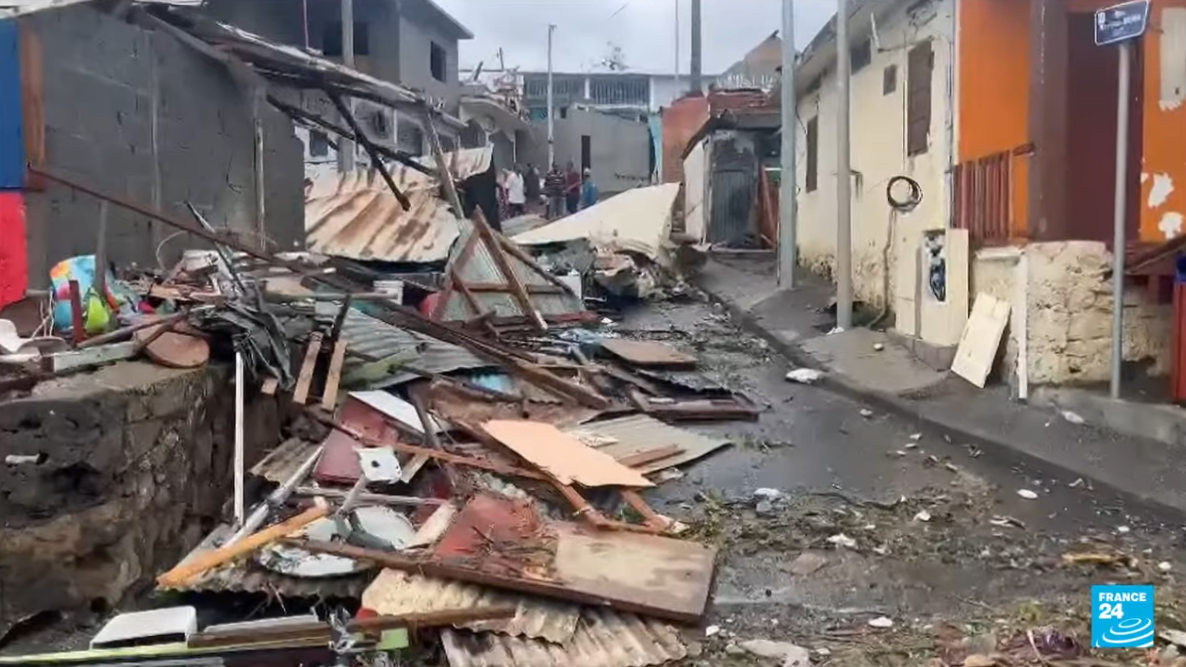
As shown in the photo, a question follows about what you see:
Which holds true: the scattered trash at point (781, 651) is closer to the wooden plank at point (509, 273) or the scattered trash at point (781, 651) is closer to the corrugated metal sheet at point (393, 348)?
the corrugated metal sheet at point (393, 348)

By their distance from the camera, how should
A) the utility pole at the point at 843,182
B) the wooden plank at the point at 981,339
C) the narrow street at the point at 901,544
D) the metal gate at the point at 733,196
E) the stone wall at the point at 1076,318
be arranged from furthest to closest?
1. the metal gate at the point at 733,196
2. the utility pole at the point at 843,182
3. the wooden plank at the point at 981,339
4. the stone wall at the point at 1076,318
5. the narrow street at the point at 901,544

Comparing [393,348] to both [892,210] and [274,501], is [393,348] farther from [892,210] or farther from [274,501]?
[892,210]

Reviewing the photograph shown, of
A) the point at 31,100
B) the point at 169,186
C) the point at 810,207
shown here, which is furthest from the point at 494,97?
the point at 31,100

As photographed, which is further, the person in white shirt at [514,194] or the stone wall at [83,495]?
the person in white shirt at [514,194]

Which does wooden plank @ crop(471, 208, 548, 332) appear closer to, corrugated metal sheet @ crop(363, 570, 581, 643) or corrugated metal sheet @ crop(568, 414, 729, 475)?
corrugated metal sheet @ crop(568, 414, 729, 475)

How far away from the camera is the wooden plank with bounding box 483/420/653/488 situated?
628 cm

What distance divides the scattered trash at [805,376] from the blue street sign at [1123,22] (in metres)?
4.15

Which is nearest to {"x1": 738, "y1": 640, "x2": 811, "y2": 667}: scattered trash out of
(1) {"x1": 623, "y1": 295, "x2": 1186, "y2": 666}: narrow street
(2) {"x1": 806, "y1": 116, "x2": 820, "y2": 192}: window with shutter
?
(1) {"x1": 623, "y1": 295, "x2": 1186, "y2": 666}: narrow street

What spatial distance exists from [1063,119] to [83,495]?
7.02m

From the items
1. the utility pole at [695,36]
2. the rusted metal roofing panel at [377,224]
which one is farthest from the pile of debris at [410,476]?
the utility pole at [695,36]

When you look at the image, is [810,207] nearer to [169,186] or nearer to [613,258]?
[613,258]

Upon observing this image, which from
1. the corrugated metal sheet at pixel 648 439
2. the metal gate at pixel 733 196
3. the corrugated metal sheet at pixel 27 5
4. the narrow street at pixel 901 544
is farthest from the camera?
the metal gate at pixel 733 196

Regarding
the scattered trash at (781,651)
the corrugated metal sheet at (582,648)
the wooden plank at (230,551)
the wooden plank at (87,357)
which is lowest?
the scattered trash at (781,651)

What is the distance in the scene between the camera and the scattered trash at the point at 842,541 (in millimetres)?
5570
